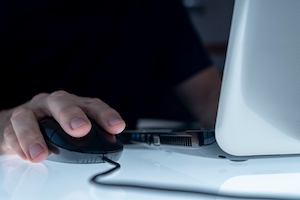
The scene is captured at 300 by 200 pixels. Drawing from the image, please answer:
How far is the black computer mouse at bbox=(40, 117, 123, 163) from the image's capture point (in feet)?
1.34

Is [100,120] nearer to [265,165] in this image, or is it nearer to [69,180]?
[69,180]

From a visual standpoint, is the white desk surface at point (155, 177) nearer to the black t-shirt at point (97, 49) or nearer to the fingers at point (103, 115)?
the fingers at point (103, 115)

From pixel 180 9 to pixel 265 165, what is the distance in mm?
743

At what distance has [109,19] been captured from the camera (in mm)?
897

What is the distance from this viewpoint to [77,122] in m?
0.41

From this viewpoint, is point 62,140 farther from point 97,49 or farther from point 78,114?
point 97,49

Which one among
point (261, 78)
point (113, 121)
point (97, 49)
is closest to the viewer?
point (261, 78)

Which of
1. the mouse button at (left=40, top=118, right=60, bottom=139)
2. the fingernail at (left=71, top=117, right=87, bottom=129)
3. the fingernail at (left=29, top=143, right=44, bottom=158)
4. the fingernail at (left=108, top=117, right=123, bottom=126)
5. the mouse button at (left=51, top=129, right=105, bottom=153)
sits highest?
the fingernail at (left=71, top=117, right=87, bottom=129)

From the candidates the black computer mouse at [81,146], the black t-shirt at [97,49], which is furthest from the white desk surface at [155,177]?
the black t-shirt at [97,49]

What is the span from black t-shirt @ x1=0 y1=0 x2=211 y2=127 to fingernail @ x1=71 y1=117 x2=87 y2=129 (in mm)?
469

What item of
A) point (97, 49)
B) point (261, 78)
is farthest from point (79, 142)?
point (97, 49)

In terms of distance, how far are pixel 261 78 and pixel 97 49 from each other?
61 cm

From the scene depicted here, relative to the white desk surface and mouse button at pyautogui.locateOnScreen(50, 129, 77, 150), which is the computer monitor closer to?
the white desk surface

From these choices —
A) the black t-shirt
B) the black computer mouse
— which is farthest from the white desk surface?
the black t-shirt
